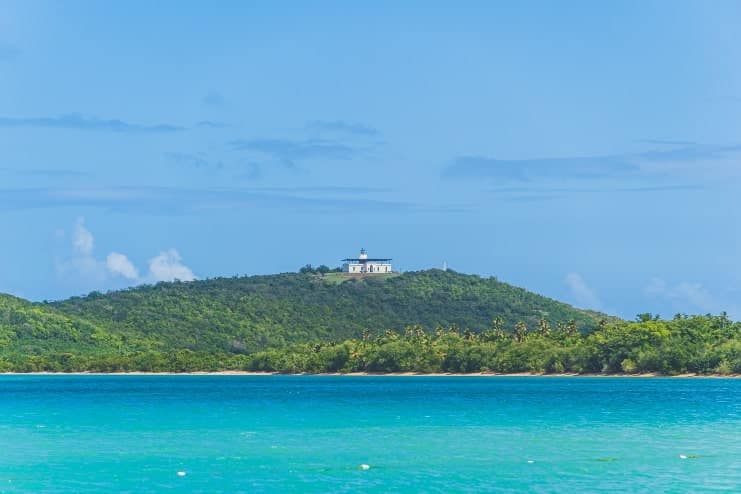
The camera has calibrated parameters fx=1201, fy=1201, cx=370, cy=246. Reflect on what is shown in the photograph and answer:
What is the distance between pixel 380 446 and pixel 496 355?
10338cm

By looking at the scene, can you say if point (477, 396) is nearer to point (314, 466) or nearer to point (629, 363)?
point (629, 363)

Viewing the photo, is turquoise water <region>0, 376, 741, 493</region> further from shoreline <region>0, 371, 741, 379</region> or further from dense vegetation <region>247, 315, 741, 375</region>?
shoreline <region>0, 371, 741, 379</region>

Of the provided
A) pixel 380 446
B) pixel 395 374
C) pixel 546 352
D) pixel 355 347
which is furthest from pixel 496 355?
pixel 380 446

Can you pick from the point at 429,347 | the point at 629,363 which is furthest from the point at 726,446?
the point at 429,347

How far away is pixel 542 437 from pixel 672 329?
89.1 metres

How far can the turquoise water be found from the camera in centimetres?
3781

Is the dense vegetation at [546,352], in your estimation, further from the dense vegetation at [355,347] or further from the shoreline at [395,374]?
the shoreline at [395,374]

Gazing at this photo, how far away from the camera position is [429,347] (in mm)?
158375

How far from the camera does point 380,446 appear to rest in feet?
163

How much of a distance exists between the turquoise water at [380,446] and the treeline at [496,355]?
4254cm

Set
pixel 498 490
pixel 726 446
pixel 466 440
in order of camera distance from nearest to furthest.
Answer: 1. pixel 498 490
2. pixel 726 446
3. pixel 466 440

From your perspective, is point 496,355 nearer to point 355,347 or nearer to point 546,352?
point 546,352

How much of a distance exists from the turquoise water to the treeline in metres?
42.5

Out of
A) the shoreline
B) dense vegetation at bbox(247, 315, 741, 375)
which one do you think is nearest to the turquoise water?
dense vegetation at bbox(247, 315, 741, 375)
